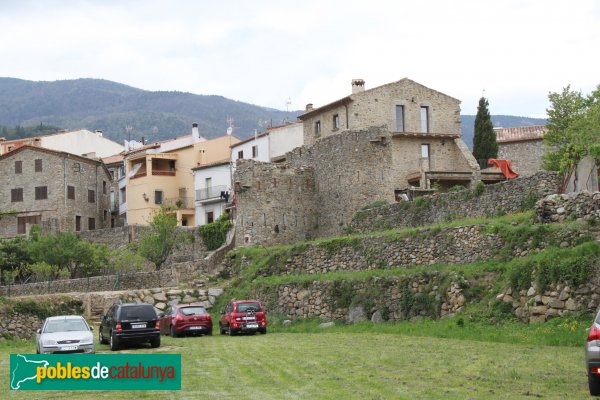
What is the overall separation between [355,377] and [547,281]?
1211 cm

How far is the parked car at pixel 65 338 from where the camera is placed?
27.4 m

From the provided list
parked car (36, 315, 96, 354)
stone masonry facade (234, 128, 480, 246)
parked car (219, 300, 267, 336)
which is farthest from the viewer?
stone masonry facade (234, 128, 480, 246)

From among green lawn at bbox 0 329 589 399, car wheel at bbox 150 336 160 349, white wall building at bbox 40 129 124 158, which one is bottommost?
car wheel at bbox 150 336 160 349

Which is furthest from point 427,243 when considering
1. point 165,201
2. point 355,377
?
point 165,201

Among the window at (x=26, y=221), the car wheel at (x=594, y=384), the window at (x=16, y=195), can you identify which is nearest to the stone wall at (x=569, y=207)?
the car wheel at (x=594, y=384)

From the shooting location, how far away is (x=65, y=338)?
27625mm

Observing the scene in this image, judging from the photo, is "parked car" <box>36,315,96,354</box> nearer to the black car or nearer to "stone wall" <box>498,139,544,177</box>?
the black car

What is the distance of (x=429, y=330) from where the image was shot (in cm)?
3253

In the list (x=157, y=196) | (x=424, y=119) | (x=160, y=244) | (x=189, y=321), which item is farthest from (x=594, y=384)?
(x=157, y=196)

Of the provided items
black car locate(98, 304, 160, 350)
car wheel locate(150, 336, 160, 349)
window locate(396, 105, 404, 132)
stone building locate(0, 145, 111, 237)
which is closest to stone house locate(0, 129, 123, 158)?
stone building locate(0, 145, 111, 237)

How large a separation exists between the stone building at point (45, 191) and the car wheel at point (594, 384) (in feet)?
218

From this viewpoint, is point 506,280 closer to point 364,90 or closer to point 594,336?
point 594,336

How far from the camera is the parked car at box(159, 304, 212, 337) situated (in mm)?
37594

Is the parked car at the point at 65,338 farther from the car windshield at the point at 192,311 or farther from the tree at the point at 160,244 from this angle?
the tree at the point at 160,244
